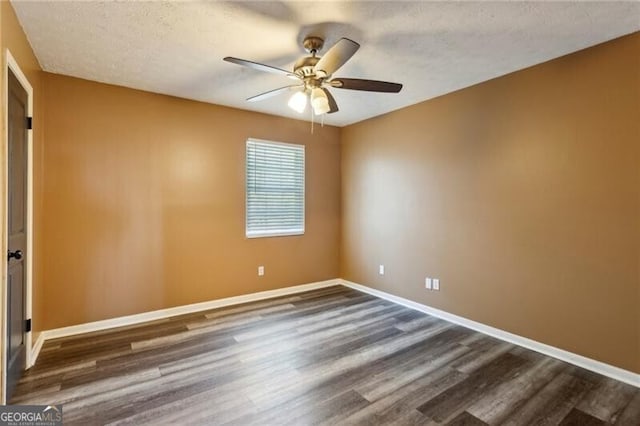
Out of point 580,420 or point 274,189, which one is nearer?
point 580,420

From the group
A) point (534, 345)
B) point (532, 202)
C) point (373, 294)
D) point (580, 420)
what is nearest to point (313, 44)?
point (532, 202)

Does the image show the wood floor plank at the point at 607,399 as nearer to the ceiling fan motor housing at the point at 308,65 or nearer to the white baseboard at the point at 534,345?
the white baseboard at the point at 534,345

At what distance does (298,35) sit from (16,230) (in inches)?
96.6

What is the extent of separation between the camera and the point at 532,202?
292 centimetres

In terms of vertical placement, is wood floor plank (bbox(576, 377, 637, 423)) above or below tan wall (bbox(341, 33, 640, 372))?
below

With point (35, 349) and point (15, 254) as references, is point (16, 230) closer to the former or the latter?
point (15, 254)

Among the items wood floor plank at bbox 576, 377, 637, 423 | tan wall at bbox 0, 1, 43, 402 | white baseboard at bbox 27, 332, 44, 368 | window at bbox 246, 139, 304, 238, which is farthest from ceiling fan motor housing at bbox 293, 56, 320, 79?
white baseboard at bbox 27, 332, 44, 368

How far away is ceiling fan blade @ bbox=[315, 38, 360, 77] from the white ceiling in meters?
0.29

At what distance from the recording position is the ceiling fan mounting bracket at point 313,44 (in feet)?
7.80

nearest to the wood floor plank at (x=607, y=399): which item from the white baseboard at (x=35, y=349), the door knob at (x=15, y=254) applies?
the door knob at (x=15, y=254)

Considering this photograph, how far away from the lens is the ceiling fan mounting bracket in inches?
93.7

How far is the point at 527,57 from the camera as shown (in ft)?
8.94

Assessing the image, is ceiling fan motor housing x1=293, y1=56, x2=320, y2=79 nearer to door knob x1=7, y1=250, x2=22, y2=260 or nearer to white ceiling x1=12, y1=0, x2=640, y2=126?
white ceiling x1=12, y1=0, x2=640, y2=126

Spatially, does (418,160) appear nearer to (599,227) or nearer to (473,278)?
(473,278)
